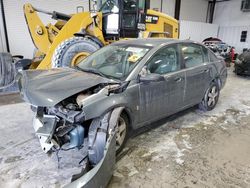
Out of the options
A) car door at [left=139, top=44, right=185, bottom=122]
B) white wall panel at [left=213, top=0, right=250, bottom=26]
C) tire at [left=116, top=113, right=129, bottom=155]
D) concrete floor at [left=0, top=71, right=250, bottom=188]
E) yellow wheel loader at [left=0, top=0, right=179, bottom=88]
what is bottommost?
concrete floor at [left=0, top=71, right=250, bottom=188]

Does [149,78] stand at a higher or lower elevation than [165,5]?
lower

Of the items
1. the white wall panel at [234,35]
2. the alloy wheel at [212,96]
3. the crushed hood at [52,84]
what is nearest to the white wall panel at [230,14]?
the white wall panel at [234,35]

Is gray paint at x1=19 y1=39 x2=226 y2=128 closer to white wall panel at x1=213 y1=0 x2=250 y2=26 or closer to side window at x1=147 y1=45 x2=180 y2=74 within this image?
side window at x1=147 y1=45 x2=180 y2=74

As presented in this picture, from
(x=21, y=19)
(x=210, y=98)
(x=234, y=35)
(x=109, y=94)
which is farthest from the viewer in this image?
(x=234, y=35)

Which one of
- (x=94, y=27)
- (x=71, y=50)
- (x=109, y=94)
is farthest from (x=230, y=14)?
(x=109, y=94)

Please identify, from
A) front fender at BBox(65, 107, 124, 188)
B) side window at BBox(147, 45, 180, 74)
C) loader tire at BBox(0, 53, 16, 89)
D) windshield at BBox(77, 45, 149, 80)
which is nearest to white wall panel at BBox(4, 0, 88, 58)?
loader tire at BBox(0, 53, 16, 89)

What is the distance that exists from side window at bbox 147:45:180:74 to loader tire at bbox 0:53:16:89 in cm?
384

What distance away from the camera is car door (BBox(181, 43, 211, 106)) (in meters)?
3.21

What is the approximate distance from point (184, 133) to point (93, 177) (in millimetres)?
1922

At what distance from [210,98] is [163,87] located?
1.55 m

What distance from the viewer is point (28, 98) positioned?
6.98 feet

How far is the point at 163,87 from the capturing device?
9.20ft

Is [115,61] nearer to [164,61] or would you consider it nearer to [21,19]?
[164,61]

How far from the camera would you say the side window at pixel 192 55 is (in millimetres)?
3205
